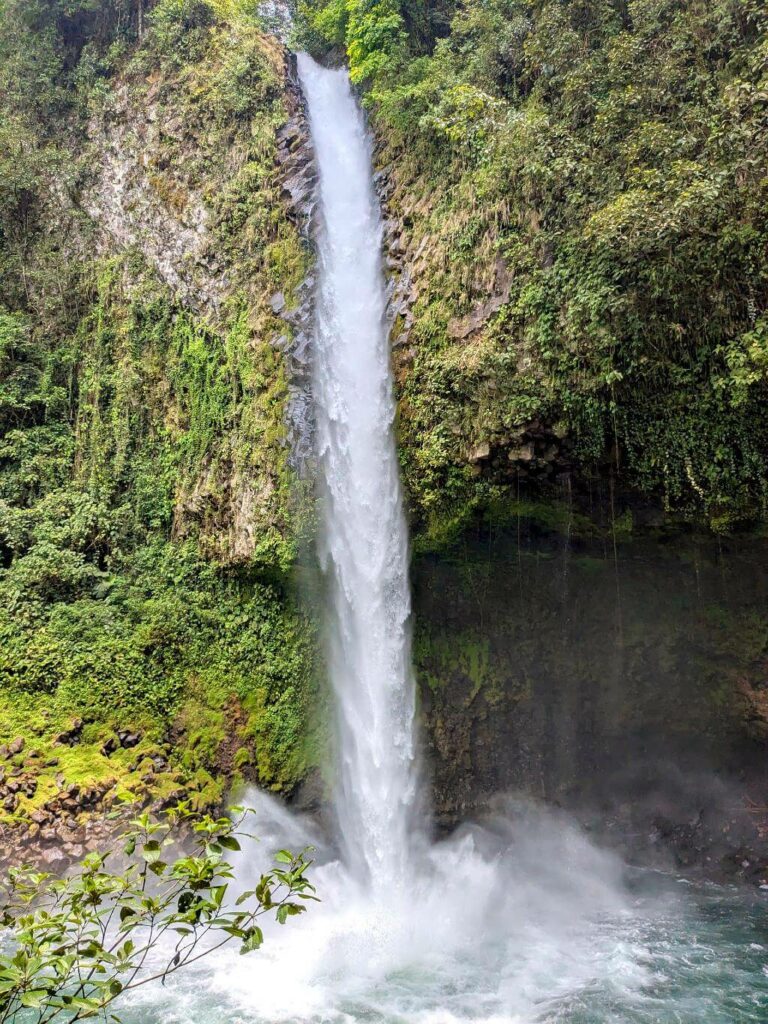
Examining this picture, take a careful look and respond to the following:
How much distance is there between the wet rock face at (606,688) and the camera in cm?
1070

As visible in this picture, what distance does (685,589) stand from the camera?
35.1 feet

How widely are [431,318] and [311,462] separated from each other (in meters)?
3.05

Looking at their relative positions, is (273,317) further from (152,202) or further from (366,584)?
(152,202)

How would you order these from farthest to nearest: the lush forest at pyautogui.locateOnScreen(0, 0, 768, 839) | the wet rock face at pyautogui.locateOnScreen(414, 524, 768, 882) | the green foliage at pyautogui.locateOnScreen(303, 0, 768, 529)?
1. the wet rock face at pyautogui.locateOnScreen(414, 524, 768, 882)
2. the lush forest at pyautogui.locateOnScreen(0, 0, 768, 839)
3. the green foliage at pyautogui.locateOnScreen(303, 0, 768, 529)

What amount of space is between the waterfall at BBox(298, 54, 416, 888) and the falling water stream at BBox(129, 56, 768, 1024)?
0.03m

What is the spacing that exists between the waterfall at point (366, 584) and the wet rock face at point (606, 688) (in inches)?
24.6

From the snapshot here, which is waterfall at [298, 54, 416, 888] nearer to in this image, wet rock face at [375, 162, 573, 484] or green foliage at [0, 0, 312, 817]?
wet rock face at [375, 162, 573, 484]

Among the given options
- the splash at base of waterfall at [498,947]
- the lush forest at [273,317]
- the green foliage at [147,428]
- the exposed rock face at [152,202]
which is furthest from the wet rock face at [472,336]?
the splash at base of waterfall at [498,947]

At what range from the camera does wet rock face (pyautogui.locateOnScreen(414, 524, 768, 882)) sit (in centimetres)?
1070

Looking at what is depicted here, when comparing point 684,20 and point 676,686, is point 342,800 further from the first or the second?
point 684,20

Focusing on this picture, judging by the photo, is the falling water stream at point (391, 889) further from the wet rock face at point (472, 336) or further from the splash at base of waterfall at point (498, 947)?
the wet rock face at point (472, 336)

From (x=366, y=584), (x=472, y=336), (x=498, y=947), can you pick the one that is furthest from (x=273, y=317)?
(x=498, y=947)

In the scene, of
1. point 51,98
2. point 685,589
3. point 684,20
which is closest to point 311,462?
point 685,589

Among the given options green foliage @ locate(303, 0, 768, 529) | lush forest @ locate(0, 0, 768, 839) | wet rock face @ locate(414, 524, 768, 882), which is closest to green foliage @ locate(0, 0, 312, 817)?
lush forest @ locate(0, 0, 768, 839)
